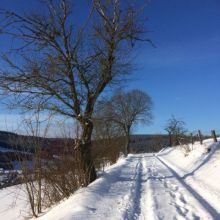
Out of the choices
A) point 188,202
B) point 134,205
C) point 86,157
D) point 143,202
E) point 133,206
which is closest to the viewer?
point 133,206

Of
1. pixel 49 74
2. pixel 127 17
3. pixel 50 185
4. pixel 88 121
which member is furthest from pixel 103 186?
pixel 127 17

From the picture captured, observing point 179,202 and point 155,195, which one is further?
point 155,195

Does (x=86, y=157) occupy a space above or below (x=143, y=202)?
above

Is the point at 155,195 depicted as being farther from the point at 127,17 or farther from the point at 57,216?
the point at 127,17

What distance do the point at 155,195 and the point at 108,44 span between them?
5200 mm

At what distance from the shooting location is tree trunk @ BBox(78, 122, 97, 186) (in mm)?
11477

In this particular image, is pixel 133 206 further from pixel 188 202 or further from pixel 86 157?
pixel 86 157

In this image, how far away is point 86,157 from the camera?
1197 cm

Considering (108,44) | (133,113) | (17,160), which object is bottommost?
(17,160)

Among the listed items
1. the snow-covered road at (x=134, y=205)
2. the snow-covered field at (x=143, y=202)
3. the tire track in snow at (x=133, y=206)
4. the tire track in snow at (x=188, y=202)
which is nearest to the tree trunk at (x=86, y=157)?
the snow-covered field at (x=143, y=202)

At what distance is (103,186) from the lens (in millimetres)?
10648

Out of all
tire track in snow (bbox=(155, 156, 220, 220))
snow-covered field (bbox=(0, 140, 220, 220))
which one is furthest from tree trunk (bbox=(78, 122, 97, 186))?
tire track in snow (bbox=(155, 156, 220, 220))

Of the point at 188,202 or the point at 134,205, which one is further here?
the point at 188,202

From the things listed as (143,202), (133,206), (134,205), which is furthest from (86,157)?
(133,206)
